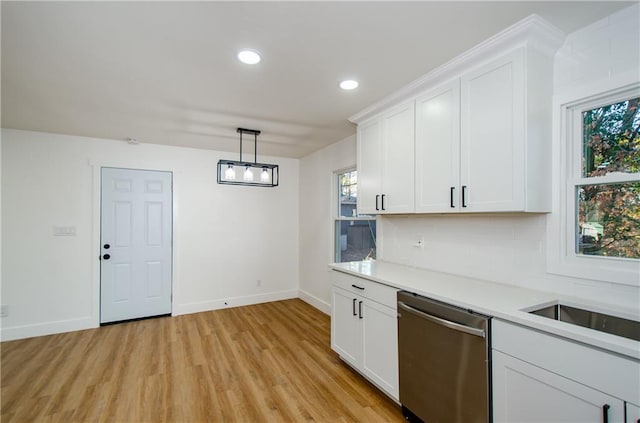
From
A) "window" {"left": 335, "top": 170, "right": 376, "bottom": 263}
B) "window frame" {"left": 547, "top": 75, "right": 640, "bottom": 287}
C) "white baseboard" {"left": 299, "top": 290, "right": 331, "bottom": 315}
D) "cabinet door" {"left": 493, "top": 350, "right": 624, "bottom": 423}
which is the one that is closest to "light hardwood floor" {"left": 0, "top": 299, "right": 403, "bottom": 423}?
"white baseboard" {"left": 299, "top": 290, "right": 331, "bottom": 315}

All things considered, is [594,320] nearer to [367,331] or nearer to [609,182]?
[609,182]

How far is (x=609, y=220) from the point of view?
1.69 m

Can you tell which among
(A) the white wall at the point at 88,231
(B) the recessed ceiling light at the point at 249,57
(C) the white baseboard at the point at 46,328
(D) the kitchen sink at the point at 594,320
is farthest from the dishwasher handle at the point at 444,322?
(C) the white baseboard at the point at 46,328

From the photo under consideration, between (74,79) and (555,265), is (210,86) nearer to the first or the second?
(74,79)

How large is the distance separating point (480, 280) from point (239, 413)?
2.06 metres

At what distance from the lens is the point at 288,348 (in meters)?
3.26

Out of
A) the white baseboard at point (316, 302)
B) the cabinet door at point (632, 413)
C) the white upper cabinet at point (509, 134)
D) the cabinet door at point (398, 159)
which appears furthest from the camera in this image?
the white baseboard at point (316, 302)

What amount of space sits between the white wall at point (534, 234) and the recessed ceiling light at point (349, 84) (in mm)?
1306

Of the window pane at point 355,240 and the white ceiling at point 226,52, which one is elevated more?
the white ceiling at point 226,52

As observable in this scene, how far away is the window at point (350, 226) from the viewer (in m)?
3.87

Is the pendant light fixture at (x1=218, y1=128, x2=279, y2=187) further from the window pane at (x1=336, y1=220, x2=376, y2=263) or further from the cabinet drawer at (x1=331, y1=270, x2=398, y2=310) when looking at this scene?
the cabinet drawer at (x1=331, y1=270, x2=398, y2=310)

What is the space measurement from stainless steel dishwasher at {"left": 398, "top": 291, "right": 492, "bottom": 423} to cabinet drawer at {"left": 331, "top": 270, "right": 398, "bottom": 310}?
12cm

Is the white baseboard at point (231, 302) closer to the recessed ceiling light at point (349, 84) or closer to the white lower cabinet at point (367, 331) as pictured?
the white lower cabinet at point (367, 331)

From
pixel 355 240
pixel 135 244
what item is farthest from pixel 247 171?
pixel 135 244
